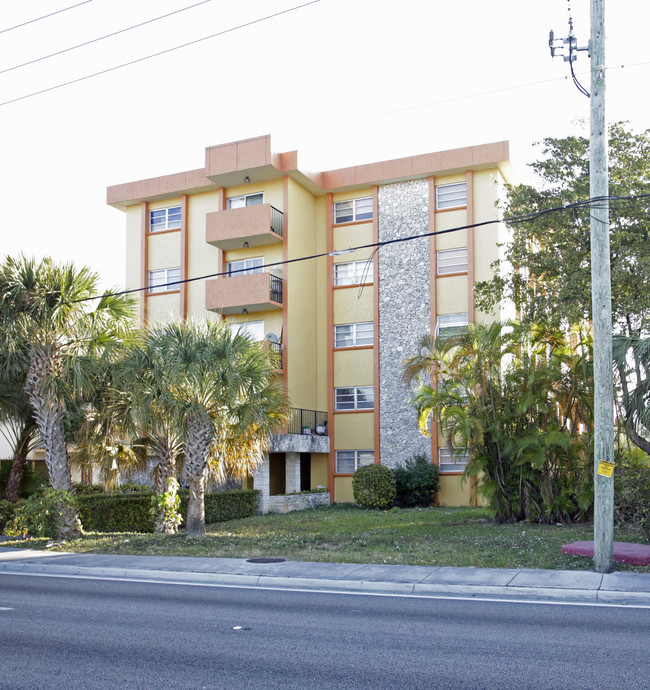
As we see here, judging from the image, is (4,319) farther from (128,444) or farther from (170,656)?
(170,656)

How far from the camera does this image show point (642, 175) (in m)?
20.6

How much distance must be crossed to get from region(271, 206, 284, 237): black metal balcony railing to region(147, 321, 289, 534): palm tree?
1199 centimetres

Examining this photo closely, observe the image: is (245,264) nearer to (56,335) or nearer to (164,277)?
(164,277)

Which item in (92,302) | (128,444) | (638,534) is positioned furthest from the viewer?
(128,444)

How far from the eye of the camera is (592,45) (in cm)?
1293

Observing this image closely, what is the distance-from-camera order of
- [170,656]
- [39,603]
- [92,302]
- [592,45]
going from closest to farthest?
[170,656] → [39,603] → [592,45] → [92,302]

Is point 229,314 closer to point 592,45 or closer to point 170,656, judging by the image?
point 592,45

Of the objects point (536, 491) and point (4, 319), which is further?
point (536, 491)

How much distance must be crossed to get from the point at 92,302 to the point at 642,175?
48.4 ft

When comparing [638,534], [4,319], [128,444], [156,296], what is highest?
[156,296]

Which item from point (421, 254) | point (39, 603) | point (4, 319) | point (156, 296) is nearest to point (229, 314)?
point (156, 296)

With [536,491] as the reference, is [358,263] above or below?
above

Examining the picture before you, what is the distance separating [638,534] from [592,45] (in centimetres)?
1019

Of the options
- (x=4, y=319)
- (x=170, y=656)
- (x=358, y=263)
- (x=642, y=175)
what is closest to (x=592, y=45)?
(x=642, y=175)
